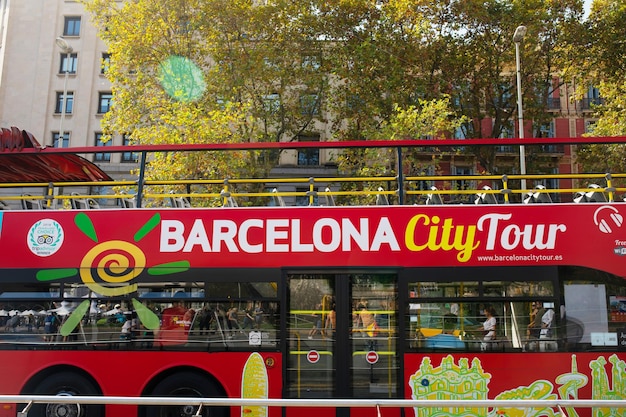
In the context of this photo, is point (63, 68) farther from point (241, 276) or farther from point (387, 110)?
point (241, 276)

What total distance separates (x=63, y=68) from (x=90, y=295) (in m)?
35.8

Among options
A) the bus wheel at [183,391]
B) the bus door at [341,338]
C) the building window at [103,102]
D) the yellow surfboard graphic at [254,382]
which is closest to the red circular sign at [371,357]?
the bus door at [341,338]

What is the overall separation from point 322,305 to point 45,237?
4.15m

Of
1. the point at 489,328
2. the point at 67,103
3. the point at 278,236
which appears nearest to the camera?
the point at 489,328

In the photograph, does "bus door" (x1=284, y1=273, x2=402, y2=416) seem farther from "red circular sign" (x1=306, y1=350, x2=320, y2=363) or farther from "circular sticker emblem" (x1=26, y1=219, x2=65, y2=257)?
"circular sticker emblem" (x1=26, y1=219, x2=65, y2=257)

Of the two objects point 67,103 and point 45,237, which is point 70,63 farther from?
point 45,237

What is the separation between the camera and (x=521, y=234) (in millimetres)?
7555

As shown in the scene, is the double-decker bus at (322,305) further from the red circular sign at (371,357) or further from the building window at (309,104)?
the building window at (309,104)

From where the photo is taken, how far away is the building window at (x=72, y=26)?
129 feet

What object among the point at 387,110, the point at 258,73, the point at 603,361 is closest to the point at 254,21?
the point at 258,73

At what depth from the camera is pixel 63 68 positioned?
38.9 m

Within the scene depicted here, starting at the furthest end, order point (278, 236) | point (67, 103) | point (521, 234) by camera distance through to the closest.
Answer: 1. point (67, 103)
2. point (278, 236)
3. point (521, 234)

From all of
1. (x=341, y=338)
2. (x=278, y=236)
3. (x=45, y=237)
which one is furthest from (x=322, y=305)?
(x=45, y=237)

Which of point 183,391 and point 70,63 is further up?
point 70,63
